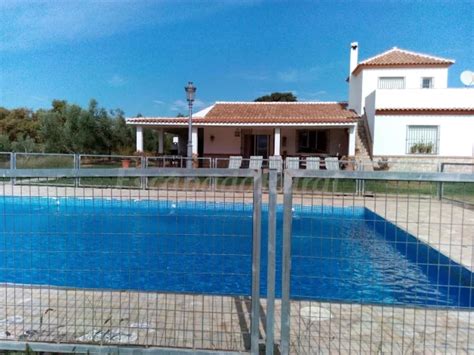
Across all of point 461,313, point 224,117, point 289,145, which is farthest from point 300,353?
point 289,145

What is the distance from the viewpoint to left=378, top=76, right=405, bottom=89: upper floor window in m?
21.7

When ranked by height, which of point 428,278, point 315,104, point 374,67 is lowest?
point 428,278

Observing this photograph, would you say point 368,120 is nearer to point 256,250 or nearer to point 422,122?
point 422,122

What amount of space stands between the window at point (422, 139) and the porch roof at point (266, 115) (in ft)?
10.4

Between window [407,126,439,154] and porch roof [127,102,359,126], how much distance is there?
125 inches

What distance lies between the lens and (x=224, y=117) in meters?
20.9

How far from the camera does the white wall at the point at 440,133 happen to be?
18.5 m

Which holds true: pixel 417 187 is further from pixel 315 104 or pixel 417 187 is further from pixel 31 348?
pixel 315 104

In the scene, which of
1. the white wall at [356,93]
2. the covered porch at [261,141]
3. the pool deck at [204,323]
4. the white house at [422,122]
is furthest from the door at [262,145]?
the pool deck at [204,323]

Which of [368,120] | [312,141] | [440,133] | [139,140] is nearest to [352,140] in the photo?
[368,120]

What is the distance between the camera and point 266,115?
2180 centimetres

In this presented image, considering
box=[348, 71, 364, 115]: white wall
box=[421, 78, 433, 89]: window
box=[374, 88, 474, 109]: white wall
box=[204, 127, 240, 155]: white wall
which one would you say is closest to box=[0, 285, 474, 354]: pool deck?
box=[374, 88, 474, 109]: white wall

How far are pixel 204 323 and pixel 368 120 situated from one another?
20.2 metres

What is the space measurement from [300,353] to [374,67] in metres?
22.3
